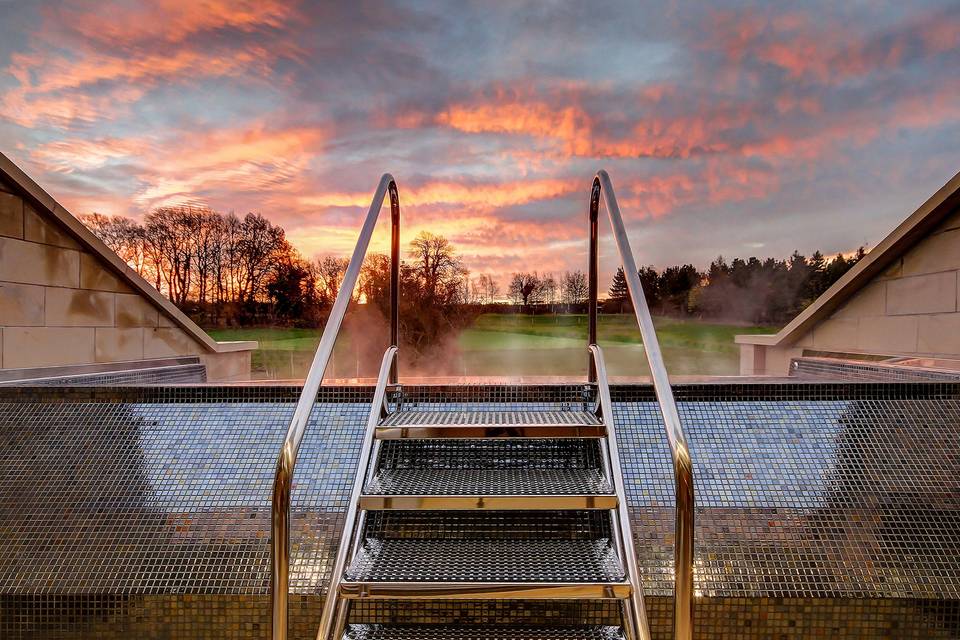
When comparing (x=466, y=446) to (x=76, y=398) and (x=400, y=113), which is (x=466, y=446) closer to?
(x=76, y=398)

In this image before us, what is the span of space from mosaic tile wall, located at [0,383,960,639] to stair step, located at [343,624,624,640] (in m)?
0.22

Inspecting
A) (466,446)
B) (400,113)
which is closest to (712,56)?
(400,113)

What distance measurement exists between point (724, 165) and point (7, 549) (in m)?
5.94

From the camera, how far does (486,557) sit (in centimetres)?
135

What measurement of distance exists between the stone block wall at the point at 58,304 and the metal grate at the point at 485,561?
2.66m

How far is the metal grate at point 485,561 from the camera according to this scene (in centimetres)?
120

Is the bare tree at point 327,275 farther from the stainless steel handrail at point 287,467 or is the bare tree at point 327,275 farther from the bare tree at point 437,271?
the stainless steel handrail at point 287,467

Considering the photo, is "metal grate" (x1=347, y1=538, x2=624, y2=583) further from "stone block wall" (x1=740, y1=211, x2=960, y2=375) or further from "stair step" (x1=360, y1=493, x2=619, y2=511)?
"stone block wall" (x1=740, y1=211, x2=960, y2=375)

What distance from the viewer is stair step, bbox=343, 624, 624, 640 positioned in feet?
4.09

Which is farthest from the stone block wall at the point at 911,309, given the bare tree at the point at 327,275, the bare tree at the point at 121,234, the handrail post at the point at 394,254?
the bare tree at the point at 121,234

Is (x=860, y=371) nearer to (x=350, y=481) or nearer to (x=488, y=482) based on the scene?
(x=488, y=482)

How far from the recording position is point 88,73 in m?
3.82

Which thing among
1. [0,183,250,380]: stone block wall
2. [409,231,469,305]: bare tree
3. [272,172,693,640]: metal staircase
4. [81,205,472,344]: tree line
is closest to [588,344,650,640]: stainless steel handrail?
[272,172,693,640]: metal staircase

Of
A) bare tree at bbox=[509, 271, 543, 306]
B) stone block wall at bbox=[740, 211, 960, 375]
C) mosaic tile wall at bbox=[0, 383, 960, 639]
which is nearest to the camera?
mosaic tile wall at bbox=[0, 383, 960, 639]
